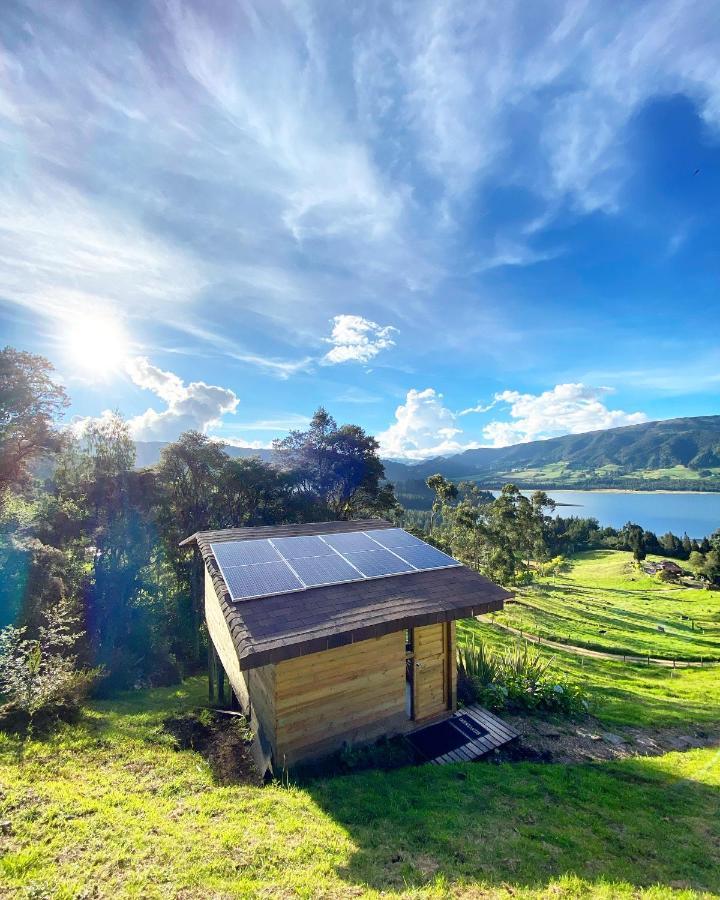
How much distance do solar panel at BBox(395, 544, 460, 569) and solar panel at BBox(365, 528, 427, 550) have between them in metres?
0.25

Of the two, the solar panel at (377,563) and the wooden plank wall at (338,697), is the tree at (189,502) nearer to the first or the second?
Result: the solar panel at (377,563)

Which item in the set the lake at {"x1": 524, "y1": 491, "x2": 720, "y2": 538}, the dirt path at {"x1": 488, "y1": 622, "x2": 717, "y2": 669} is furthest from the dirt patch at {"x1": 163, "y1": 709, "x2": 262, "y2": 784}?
the lake at {"x1": 524, "y1": 491, "x2": 720, "y2": 538}

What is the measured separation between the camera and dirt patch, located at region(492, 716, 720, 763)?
8.70 m

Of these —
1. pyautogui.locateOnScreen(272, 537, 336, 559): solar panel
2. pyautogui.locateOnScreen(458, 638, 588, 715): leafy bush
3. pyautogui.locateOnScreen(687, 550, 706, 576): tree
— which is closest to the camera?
pyautogui.locateOnScreen(272, 537, 336, 559): solar panel

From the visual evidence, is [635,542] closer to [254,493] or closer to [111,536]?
[254,493]

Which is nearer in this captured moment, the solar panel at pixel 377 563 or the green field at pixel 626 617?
the solar panel at pixel 377 563

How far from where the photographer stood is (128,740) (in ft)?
28.9

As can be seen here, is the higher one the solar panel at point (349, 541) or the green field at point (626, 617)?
the solar panel at point (349, 541)

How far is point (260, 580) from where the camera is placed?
8812mm

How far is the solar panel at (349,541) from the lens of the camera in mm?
11188

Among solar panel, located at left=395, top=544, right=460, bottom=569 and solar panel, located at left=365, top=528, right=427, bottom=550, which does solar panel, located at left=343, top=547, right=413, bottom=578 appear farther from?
solar panel, located at left=365, top=528, right=427, bottom=550

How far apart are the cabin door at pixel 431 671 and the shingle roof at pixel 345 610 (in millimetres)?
1014

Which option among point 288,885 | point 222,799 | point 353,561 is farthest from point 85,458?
point 288,885

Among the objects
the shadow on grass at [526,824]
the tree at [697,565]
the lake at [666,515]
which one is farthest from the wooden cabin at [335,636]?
the lake at [666,515]
